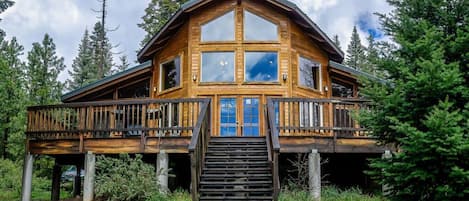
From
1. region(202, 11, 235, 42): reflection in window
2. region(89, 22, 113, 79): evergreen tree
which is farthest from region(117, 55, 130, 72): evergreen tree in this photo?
region(202, 11, 235, 42): reflection in window

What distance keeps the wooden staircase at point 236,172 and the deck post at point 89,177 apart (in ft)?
9.21

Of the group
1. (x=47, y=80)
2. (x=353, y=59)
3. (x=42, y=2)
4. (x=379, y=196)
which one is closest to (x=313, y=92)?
(x=379, y=196)

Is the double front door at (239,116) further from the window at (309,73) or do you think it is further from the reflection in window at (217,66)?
the window at (309,73)

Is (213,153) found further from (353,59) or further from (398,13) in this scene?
(353,59)

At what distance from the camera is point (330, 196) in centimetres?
1159

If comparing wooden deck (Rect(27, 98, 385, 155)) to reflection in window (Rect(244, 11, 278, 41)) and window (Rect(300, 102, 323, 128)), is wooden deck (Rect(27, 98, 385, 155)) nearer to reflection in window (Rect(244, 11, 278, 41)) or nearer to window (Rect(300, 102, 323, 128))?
window (Rect(300, 102, 323, 128))

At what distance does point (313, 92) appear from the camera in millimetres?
16078

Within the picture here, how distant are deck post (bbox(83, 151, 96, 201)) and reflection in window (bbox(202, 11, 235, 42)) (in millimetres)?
5093

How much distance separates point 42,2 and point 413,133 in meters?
31.3

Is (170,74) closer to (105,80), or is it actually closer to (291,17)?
(105,80)

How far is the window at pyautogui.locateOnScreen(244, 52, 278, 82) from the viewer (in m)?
15.2

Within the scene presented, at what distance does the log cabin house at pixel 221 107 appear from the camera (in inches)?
449

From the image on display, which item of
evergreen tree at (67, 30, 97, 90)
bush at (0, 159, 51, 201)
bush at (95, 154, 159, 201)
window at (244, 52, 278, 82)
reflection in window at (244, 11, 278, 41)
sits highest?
evergreen tree at (67, 30, 97, 90)

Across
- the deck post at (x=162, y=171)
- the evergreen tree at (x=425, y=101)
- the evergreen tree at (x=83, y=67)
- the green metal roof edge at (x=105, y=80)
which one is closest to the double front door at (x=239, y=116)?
the deck post at (x=162, y=171)
